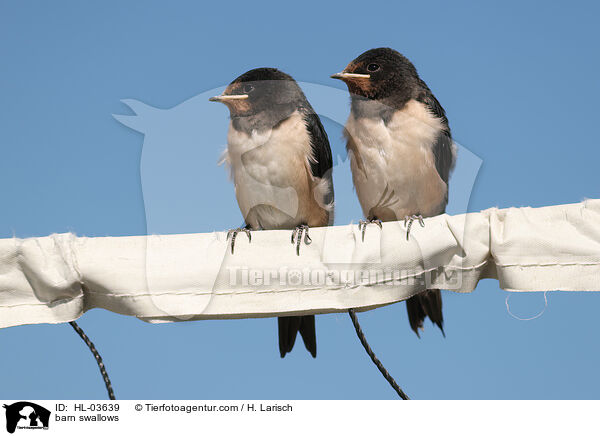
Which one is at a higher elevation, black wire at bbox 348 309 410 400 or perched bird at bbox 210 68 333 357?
perched bird at bbox 210 68 333 357

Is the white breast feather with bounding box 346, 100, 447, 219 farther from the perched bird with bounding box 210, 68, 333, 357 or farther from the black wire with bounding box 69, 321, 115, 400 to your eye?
the black wire with bounding box 69, 321, 115, 400

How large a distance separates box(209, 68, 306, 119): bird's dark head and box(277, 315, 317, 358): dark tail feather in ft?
2.96

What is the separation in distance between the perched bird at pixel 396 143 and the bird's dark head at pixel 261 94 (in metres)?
0.32

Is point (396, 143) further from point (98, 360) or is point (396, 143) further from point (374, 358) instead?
point (98, 360)

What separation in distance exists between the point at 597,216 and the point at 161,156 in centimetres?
141

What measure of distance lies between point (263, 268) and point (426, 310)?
46.0 inches

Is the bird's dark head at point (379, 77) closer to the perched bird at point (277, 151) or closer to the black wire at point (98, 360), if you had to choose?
the perched bird at point (277, 151)

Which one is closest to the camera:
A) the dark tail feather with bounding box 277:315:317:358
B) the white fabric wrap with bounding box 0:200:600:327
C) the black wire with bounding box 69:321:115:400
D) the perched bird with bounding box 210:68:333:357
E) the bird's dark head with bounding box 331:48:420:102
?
the white fabric wrap with bounding box 0:200:600:327

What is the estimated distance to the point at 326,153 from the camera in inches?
119

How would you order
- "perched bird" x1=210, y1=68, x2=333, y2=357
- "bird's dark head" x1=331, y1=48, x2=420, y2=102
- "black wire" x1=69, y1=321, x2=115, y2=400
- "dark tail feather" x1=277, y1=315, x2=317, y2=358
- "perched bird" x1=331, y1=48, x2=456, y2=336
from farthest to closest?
"bird's dark head" x1=331, y1=48, x2=420, y2=102 → "perched bird" x1=331, y1=48, x2=456, y2=336 → "perched bird" x1=210, y1=68, x2=333, y2=357 → "dark tail feather" x1=277, y1=315, x2=317, y2=358 → "black wire" x1=69, y1=321, x2=115, y2=400

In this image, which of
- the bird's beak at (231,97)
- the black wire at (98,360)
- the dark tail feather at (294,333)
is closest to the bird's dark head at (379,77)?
the bird's beak at (231,97)

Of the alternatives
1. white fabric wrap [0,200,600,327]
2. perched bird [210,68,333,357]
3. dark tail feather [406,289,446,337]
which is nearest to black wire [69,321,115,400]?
white fabric wrap [0,200,600,327]
